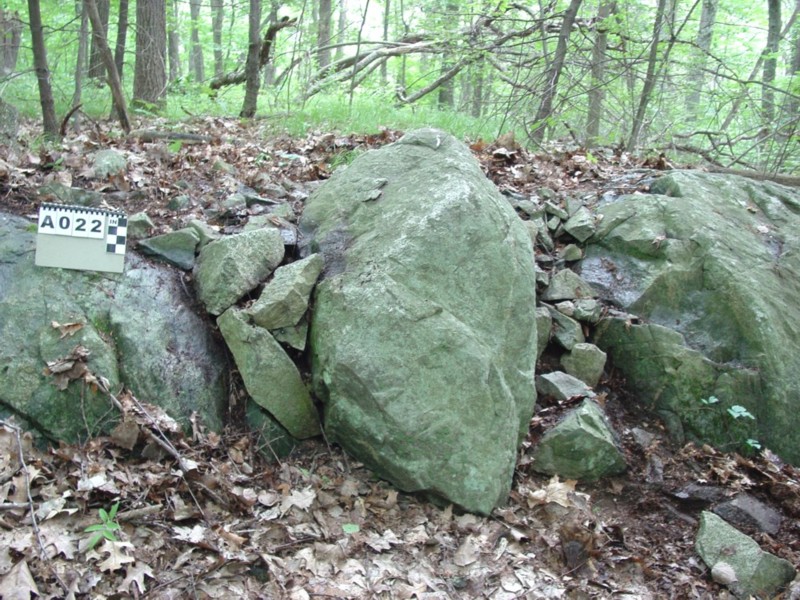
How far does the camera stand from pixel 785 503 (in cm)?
401

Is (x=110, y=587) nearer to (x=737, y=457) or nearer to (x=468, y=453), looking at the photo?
(x=468, y=453)

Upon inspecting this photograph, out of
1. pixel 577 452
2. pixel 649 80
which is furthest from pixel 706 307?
pixel 649 80

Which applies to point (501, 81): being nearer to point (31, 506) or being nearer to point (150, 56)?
point (150, 56)

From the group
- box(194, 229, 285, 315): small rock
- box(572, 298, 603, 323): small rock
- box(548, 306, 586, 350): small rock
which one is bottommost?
box(548, 306, 586, 350): small rock

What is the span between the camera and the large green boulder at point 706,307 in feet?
14.7

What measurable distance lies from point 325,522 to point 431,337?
117 cm

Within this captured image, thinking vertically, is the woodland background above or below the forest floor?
above

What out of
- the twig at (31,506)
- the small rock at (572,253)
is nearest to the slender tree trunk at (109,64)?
the twig at (31,506)

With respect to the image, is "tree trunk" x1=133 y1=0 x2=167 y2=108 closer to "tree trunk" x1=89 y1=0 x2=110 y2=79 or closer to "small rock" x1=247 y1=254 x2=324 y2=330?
"tree trunk" x1=89 y1=0 x2=110 y2=79

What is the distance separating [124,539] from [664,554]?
2925mm

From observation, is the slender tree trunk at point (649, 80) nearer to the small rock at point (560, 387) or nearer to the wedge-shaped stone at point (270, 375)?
the small rock at point (560, 387)

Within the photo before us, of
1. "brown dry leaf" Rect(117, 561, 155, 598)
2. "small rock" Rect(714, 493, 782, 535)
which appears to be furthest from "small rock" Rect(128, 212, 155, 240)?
"small rock" Rect(714, 493, 782, 535)

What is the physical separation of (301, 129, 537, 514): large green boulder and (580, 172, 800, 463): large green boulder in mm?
1185

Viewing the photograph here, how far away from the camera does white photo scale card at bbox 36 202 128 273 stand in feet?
Result: 12.2
